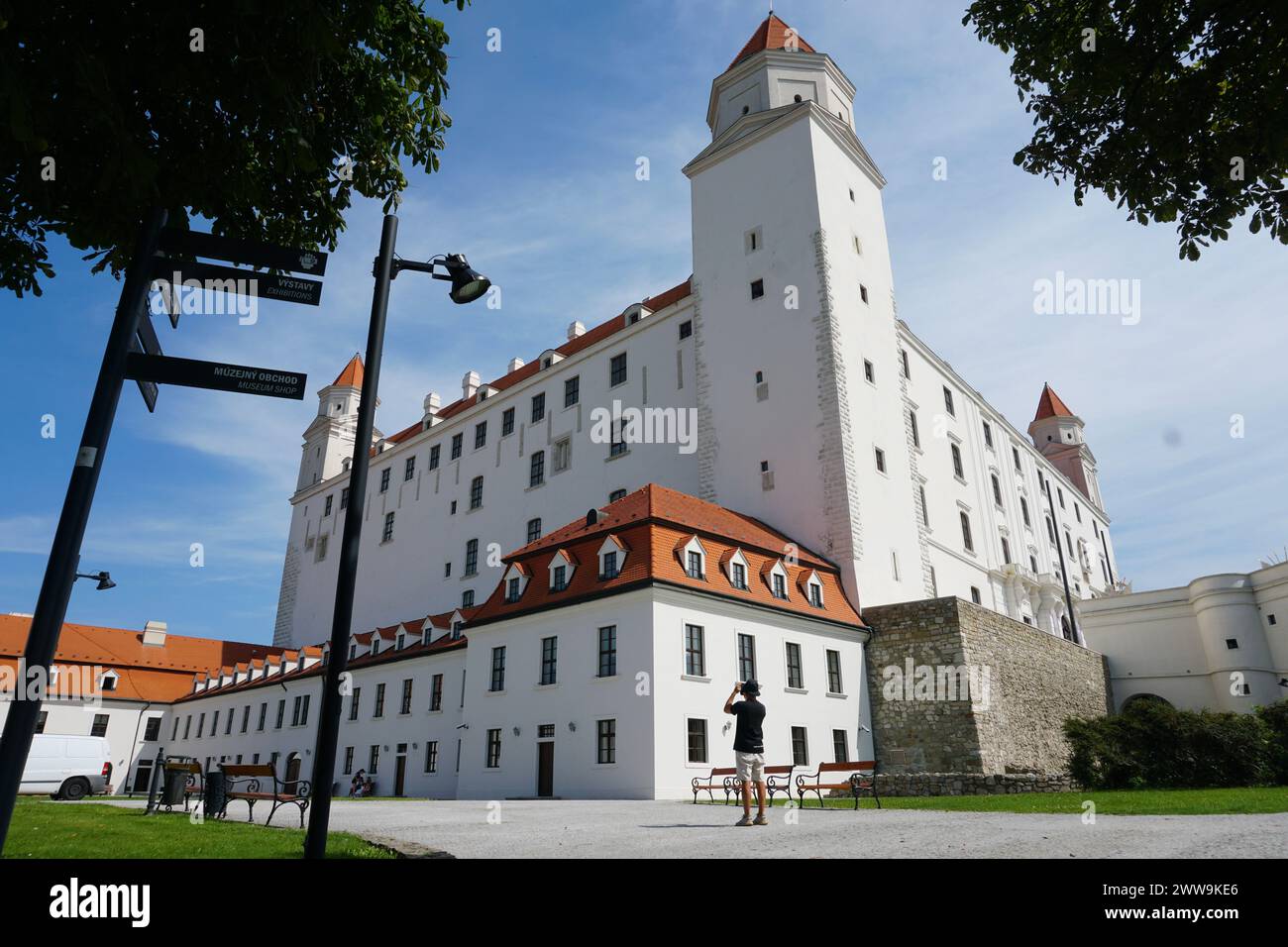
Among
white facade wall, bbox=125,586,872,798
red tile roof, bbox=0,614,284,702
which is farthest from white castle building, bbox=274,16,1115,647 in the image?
red tile roof, bbox=0,614,284,702

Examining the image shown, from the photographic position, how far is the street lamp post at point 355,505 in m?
5.74

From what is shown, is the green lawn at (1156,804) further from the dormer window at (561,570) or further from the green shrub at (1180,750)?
the dormer window at (561,570)

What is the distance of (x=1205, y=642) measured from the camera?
39344mm

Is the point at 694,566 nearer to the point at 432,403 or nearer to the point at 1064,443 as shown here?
the point at 432,403

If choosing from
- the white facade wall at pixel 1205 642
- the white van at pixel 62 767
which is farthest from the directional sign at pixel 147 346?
the white facade wall at pixel 1205 642

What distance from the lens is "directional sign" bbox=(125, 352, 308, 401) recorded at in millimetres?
5590

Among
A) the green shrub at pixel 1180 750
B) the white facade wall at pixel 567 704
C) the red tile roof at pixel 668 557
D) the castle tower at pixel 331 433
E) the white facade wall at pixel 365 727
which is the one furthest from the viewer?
the castle tower at pixel 331 433

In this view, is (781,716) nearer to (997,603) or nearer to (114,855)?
(114,855)

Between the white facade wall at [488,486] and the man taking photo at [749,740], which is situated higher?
the white facade wall at [488,486]

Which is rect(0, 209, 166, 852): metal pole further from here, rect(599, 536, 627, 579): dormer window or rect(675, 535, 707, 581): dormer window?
rect(675, 535, 707, 581): dormer window

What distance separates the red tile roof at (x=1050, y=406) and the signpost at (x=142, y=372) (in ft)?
243

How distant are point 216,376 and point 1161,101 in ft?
33.6

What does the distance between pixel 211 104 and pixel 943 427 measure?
3995 centimetres
